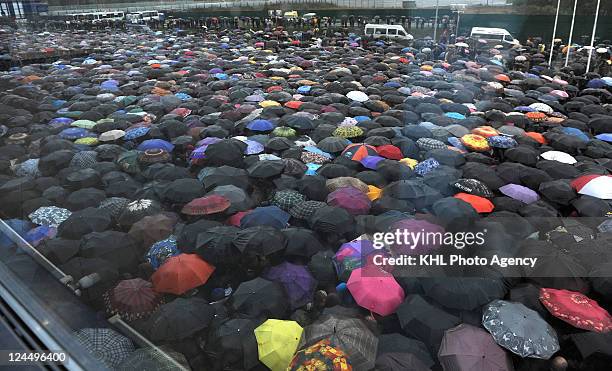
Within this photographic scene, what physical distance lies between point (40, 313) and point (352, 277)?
Answer: 161 inches

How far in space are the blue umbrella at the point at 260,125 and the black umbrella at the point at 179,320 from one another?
6264 mm

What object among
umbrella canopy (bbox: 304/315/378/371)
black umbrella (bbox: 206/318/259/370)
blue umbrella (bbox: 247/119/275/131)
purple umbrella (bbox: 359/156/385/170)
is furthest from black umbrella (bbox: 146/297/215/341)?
blue umbrella (bbox: 247/119/275/131)

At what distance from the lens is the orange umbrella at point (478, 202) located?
7.06 meters

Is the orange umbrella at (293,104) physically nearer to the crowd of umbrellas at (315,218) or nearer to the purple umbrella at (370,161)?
the crowd of umbrellas at (315,218)

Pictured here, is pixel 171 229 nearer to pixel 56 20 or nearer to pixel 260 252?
pixel 260 252

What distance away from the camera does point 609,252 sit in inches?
224

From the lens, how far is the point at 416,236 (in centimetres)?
621

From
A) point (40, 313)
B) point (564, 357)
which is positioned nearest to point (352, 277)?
point (564, 357)

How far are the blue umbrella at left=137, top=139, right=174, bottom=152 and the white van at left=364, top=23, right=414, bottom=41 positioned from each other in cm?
2167

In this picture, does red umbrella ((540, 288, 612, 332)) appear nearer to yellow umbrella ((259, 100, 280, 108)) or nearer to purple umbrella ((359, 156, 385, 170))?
purple umbrella ((359, 156, 385, 170))

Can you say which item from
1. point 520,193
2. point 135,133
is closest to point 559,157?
point 520,193

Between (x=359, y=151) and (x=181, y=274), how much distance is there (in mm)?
4508

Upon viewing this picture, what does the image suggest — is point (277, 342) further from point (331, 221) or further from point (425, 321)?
point (331, 221)

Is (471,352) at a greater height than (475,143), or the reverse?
(475,143)
